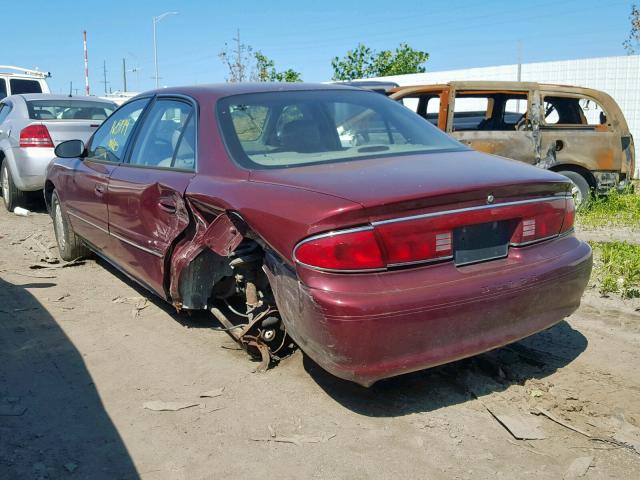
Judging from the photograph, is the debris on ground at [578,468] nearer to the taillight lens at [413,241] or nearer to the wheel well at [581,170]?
the taillight lens at [413,241]

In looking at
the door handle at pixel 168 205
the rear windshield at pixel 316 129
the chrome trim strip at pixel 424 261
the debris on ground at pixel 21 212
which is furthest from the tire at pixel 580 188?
the debris on ground at pixel 21 212

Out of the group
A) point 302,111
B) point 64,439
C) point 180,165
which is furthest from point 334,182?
point 64,439

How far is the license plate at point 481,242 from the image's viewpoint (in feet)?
9.87

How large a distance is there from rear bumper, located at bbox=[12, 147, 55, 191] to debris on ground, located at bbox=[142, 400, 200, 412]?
613 cm

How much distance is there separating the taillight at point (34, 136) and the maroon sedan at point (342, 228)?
4.66 metres

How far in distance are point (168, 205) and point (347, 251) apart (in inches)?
63.1

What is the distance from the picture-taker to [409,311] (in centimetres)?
280

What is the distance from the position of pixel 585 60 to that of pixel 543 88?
22.0 feet

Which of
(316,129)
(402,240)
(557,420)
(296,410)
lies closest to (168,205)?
(316,129)

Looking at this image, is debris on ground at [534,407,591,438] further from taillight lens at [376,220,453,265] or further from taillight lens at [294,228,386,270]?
taillight lens at [294,228,386,270]

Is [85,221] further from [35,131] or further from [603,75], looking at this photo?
[603,75]

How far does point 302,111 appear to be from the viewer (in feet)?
13.1

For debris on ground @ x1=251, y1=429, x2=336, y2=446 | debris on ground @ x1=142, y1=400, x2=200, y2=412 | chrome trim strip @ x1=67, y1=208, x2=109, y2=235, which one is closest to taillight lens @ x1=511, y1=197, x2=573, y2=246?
debris on ground @ x1=251, y1=429, x2=336, y2=446

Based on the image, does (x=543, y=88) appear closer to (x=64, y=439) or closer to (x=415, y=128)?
(x=415, y=128)
